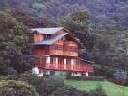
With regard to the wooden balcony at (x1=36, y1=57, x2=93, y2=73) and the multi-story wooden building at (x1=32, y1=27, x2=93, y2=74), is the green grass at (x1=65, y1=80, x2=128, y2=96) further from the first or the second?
the multi-story wooden building at (x1=32, y1=27, x2=93, y2=74)

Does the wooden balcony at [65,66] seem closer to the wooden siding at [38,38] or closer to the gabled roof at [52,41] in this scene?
the gabled roof at [52,41]

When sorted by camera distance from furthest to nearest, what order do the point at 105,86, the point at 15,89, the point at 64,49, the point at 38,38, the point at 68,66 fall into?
the point at 64,49 → the point at 38,38 → the point at 68,66 → the point at 105,86 → the point at 15,89

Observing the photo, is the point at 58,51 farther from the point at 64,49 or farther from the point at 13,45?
the point at 13,45

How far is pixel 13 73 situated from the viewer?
43.2 metres

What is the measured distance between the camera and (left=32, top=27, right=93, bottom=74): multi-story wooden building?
51225 mm

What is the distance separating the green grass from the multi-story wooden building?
16.9 ft

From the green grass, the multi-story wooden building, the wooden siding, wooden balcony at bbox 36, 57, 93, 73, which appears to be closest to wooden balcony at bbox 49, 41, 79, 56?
the multi-story wooden building

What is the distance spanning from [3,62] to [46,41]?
915 cm

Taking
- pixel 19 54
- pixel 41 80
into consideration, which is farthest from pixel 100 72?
pixel 41 80

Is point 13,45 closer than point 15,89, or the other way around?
point 15,89

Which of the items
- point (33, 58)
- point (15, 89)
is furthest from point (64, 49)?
point (15, 89)

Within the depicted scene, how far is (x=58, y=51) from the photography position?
5206cm

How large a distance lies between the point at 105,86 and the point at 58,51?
373 inches

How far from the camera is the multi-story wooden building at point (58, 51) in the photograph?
5122cm
